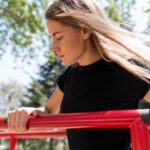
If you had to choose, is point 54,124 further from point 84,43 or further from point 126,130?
point 84,43

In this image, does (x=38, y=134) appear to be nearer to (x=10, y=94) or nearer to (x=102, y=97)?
(x=102, y=97)

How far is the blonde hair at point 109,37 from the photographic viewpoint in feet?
5.63

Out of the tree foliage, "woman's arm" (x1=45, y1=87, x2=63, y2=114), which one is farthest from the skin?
the tree foliage

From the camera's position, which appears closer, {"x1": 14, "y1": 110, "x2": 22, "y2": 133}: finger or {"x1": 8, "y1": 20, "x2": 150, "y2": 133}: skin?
{"x1": 14, "y1": 110, "x2": 22, "y2": 133}: finger

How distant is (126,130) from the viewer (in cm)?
173

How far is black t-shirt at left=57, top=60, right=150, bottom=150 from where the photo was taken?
1.72 meters

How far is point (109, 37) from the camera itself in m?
1.74

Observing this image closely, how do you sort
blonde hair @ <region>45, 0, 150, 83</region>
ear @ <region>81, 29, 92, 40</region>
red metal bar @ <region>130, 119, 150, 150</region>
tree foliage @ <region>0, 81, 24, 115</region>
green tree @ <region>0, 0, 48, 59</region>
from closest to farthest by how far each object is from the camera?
red metal bar @ <region>130, 119, 150, 150</region>, blonde hair @ <region>45, 0, 150, 83</region>, ear @ <region>81, 29, 92, 40</region>, green tree @ <region>0, 0, 48, 59</region>, tree foliage @ <region>0, 81, 24, 115</region>

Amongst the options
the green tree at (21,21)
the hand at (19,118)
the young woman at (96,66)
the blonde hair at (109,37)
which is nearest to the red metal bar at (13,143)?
the young woman at (96,66)

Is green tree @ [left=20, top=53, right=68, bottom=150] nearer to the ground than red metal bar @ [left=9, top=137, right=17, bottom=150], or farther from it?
nearer to the ground

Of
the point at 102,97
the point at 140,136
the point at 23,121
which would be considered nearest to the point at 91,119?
the point at 140,136

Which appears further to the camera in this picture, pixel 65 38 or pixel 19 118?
pixel 65 38

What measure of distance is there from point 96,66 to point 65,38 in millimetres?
168

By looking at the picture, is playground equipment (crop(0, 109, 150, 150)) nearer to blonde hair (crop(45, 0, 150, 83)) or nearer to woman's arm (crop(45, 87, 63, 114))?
blonde hair (crop(45, 0, 150, 83))
